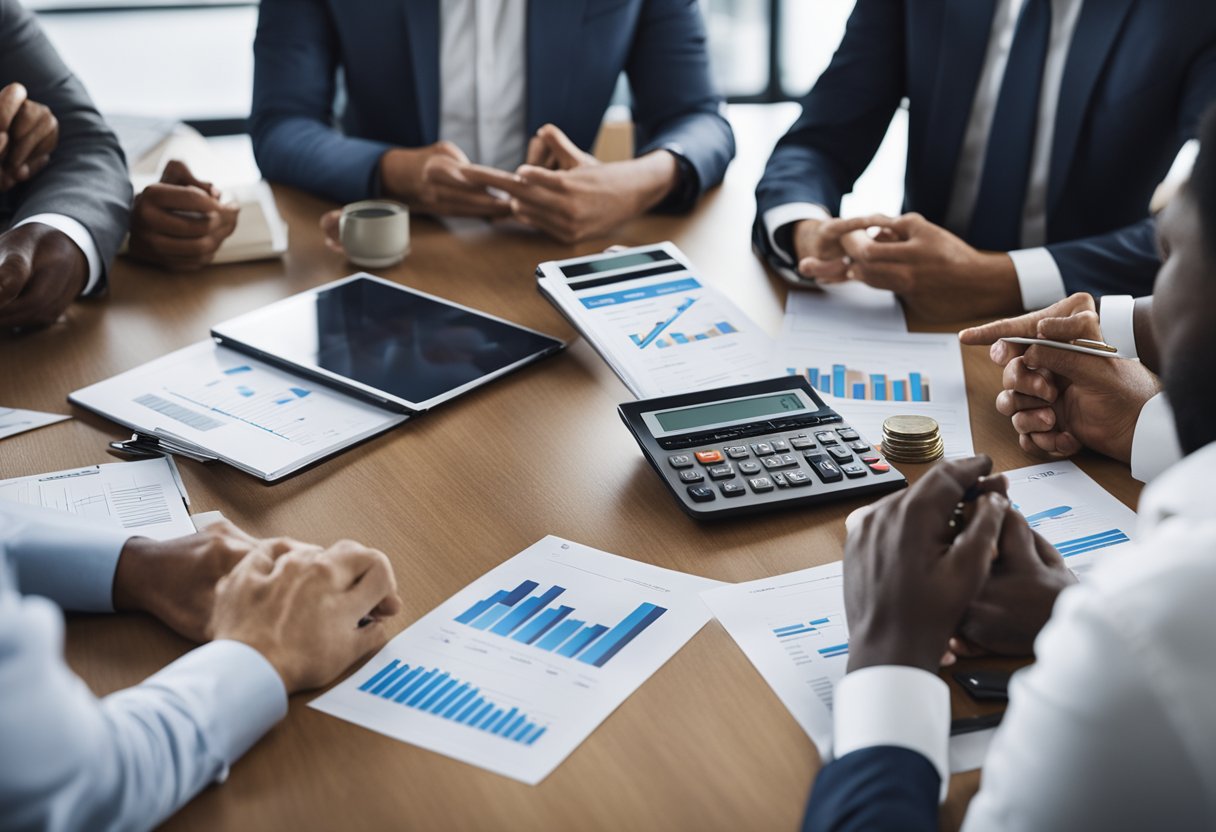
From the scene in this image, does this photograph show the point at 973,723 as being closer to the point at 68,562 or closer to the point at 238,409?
the point at 68,562

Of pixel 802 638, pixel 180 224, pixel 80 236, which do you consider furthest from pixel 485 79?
pixel 802 638

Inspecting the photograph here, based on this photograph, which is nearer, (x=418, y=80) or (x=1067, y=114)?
(x=1067, y=114)

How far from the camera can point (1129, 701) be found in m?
0.62

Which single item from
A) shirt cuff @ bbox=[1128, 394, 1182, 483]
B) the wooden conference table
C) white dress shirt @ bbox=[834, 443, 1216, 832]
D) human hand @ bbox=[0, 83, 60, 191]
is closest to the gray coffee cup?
the wooden conference table

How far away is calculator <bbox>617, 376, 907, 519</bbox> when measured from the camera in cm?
113

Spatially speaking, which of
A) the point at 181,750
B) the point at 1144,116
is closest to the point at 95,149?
the point at 181,750

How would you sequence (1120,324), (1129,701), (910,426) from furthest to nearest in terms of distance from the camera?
(1120,324)
(910,426)
(1129,701)

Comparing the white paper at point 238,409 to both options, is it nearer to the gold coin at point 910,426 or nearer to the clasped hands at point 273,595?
the clasped hands at point 273,595

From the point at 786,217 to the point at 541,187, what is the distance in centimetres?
40

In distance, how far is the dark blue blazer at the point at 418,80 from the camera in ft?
6.80

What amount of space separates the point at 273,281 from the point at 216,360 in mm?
303

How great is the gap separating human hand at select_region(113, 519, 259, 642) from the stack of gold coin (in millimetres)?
676

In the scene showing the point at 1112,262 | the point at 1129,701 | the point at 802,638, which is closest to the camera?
the point at 1129,701

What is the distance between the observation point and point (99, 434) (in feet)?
4.26
